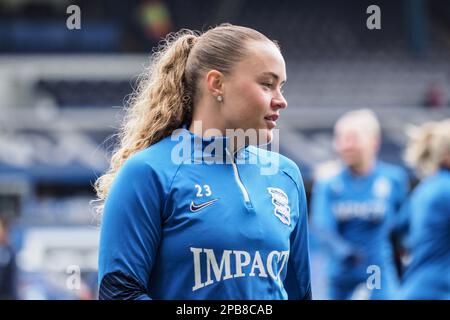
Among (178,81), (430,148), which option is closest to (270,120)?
(178,81)

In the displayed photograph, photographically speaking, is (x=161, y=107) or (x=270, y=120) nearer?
(x=270, y=120)

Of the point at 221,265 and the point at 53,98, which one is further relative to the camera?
the point at 53,98

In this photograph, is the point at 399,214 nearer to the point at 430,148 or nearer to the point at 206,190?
the point at 430,148

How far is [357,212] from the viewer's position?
A: 711cm

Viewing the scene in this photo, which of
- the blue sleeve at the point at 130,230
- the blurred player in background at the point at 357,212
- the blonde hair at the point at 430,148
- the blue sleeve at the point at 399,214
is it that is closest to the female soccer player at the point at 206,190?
the blue sleeve at the point at 130,230

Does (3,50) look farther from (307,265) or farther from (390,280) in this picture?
(307,265)

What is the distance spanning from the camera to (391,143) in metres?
15.3

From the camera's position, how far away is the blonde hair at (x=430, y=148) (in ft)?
18.4

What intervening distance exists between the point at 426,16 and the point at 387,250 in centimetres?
1787

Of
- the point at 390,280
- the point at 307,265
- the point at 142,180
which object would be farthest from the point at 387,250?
the point at 142,180

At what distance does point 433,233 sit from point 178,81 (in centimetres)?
312

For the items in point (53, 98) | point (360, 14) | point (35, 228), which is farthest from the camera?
point (360, 14)

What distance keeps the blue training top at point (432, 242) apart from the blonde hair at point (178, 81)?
3.04 meters

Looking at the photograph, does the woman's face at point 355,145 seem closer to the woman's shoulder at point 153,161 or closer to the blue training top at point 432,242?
the blue training top at point 432,242
